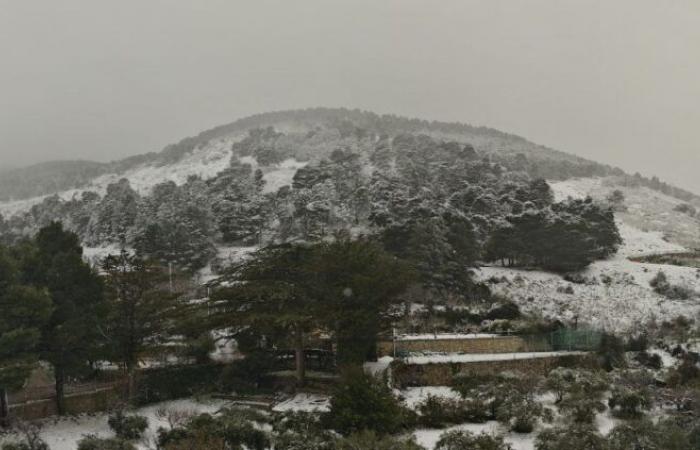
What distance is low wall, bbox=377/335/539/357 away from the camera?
25141 mm

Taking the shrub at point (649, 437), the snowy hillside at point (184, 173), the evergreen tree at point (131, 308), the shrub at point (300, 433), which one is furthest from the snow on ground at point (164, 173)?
the shrub at point (649, 437)

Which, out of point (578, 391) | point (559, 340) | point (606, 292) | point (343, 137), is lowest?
point (559, 340)

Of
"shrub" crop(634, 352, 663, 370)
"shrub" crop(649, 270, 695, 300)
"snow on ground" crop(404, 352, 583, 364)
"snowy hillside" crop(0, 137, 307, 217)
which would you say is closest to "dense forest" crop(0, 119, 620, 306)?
"snowy hillside" crop(0, 137, 307, 217)

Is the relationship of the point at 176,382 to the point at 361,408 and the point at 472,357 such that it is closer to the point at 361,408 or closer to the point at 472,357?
the point at 361,408

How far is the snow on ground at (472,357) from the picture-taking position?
2273cm

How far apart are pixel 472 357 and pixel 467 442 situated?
1079 cm

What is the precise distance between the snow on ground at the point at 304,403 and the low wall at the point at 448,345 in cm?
463

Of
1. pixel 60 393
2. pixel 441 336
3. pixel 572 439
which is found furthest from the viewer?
pixel 441 336

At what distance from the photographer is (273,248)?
76.3ft

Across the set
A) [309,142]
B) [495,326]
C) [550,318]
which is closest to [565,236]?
[550,318]

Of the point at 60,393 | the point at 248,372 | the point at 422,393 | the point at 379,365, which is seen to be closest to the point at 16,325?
the point at 60,393

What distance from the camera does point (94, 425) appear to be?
18.6m

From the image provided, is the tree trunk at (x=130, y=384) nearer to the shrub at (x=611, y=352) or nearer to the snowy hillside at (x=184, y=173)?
the shrub at (x=611, y=352)

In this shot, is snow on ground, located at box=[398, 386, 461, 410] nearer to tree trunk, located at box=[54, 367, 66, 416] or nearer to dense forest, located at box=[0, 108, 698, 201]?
tree trunk, located at box=[54, 367, 66, 416]
